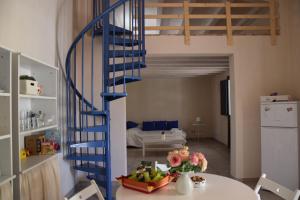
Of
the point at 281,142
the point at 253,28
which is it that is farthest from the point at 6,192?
the point at 253,28

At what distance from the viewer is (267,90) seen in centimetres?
457

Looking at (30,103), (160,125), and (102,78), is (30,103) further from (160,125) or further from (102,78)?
(160,125)

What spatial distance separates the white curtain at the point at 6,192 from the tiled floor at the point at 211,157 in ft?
11.4

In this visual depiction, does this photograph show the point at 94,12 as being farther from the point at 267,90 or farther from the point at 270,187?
the point at 270,187

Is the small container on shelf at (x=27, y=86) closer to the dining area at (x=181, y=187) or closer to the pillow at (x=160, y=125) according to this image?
the dining area at (x=181, y=187)

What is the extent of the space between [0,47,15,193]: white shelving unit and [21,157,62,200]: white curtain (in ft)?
0.75

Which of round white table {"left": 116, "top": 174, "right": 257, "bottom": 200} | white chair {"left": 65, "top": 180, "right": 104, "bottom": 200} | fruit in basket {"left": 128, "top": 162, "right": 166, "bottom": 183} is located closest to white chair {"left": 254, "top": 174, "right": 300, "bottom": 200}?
round white table {"left": 116, "top": 174, "right": 257, "bottom": 200}

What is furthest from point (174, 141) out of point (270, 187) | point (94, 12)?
point (270, 187)

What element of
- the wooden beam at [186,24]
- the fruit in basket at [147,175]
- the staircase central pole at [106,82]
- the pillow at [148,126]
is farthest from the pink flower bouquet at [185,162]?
the pillow at [148,126]

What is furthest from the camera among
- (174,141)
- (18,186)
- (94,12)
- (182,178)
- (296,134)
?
(174,141)

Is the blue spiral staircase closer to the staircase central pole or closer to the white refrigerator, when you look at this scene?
the staircase central pole

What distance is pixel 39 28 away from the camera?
3121 millimetres

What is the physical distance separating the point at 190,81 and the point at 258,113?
5.32 meters

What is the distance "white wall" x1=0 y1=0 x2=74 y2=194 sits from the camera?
2456mm
